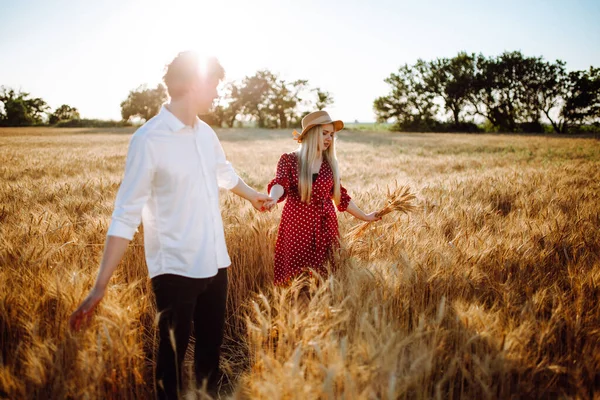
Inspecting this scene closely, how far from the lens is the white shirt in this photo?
145 cm

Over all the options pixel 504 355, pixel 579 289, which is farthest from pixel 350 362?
pixel 579 289

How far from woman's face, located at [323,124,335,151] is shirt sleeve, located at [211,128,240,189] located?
1.02 metres

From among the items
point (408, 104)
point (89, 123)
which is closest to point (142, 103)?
point (89, 123)

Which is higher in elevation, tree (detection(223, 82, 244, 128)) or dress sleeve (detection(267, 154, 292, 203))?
tree (detection(223, 82, 244, 128))

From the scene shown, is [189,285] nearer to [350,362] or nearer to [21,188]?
[350,362]

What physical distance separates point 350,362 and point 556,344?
1121 millimetres

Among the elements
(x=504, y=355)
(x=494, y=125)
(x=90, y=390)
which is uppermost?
(x=494, y=125)

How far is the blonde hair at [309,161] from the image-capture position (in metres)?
2.77

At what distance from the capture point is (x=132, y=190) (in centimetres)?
145

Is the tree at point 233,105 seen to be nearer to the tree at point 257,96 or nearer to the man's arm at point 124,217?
the tree at point 257,96

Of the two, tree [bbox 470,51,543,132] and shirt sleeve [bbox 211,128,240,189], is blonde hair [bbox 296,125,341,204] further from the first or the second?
tree [bbox 470,51,543,132]

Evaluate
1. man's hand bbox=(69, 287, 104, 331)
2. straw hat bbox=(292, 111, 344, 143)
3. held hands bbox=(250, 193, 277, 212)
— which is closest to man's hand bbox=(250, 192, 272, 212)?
held hands bbox=(250, 193, 277, 212)

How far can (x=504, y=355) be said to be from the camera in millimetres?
1436

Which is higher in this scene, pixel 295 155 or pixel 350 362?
pixel 295 155
